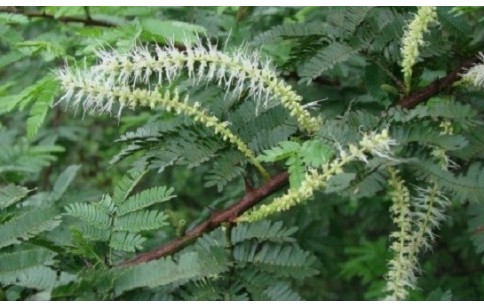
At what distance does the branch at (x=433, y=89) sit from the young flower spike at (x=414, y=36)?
70 millimetres

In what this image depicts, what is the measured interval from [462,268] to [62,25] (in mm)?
2102

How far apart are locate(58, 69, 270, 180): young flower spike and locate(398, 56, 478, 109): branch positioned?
40cm

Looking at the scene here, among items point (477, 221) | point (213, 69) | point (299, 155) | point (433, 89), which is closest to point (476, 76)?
point (433, 89)

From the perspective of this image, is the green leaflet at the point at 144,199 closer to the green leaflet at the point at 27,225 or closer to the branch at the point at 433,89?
the green leaflet at the point at 27,225

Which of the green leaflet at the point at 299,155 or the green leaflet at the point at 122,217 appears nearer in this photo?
the green leaflet at the point at 299,155

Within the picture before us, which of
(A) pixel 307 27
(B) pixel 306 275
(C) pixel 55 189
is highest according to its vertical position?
(A) pixel 307 27

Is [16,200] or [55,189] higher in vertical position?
[16,200]

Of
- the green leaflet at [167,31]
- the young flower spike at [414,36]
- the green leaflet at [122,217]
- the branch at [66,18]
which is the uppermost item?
the young flower spike at [414,36]

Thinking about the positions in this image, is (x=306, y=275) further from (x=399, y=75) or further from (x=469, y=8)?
(x=469, y=8)

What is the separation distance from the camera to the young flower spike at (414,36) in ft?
5.17

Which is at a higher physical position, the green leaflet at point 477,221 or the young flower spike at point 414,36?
the young flower spike at point 414,36

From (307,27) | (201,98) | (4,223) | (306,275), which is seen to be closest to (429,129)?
(306,275)

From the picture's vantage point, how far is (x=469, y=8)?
6.09ft

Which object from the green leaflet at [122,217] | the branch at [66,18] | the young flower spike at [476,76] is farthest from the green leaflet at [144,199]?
the branch at [66,18]
